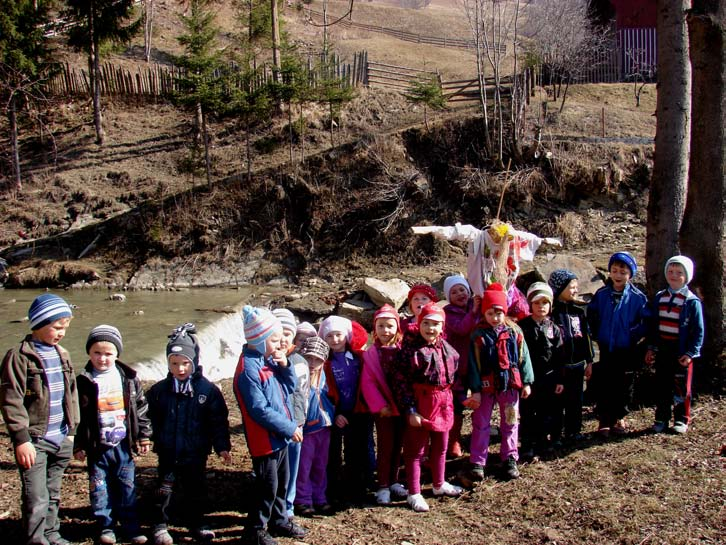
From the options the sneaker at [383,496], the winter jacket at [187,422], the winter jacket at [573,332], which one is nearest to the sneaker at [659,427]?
the winter jacket at [573,332]

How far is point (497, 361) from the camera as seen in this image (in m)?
4.88

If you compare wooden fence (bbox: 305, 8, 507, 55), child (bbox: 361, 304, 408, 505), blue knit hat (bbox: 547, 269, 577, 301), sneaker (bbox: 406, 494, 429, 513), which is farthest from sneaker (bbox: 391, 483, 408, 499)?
wooden fence (bbox: 305, 8, 507, 55)

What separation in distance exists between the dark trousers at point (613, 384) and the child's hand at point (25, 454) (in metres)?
4.43

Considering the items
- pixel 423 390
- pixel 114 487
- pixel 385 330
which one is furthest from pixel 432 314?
pixel 114 487

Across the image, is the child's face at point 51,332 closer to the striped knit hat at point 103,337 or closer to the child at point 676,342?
the striped knit hat at point 103,337

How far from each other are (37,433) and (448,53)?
122 feet

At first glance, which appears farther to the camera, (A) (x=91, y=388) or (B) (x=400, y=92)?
(B) (x=400, y=92)

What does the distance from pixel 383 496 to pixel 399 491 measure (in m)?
0.13

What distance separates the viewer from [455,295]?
5.48 meters

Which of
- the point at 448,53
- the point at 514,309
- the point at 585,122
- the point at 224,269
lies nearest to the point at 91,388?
the point at 514,309

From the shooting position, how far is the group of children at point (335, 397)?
12.9 ft

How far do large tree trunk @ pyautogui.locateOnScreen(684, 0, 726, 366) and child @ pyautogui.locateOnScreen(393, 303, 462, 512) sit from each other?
310 cm

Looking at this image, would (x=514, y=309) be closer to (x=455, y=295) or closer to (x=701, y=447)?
(x=455, y=295)

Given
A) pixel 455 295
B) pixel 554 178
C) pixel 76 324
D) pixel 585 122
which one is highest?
pixel 585 122
